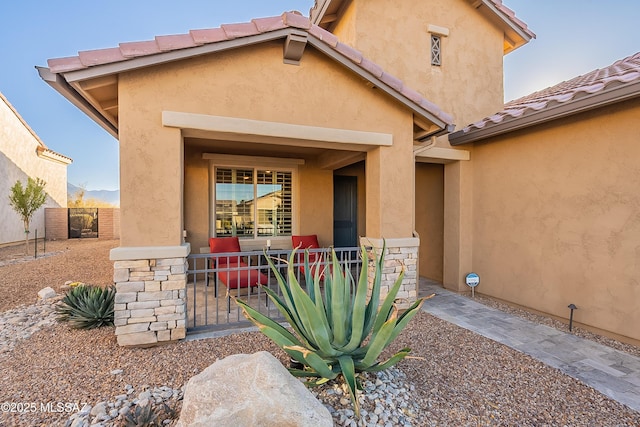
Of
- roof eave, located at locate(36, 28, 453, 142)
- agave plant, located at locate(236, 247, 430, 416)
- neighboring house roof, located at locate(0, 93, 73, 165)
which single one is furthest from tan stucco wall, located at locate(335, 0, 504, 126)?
neighboring house roof, located at locate(0, 93, 73, 165)

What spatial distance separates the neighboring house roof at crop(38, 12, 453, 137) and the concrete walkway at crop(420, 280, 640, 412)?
369 cm

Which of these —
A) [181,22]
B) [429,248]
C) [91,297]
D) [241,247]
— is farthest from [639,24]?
[181,22]

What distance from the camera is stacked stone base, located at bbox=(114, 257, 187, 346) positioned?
4176mm

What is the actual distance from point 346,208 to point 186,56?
667 cm

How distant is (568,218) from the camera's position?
17.7ft

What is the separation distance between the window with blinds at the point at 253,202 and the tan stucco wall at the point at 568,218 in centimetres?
508

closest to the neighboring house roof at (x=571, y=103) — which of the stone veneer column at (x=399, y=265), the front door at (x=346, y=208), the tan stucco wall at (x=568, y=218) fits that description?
the tan stucco wall at (x=568, y=218)

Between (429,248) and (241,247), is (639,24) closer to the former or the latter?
(429,248)

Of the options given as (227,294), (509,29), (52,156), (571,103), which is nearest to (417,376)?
(227,294)

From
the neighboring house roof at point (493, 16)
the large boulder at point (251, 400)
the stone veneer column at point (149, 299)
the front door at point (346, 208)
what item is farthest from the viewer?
the front door at point (346, 208)

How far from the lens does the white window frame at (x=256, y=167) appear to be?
26.4 feet

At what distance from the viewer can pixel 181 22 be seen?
2017 centimetres

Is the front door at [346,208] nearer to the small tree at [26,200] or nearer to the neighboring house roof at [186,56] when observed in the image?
the neighboring house roof at [186,56]

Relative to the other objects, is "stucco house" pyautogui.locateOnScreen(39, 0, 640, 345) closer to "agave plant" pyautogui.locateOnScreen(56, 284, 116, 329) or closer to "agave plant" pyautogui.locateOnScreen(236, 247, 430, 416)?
"agave plant" pyautogui.locateOnScreen(56, 284, 116, 329)
